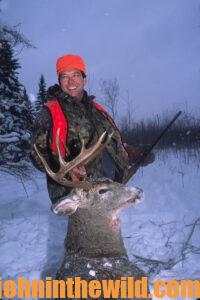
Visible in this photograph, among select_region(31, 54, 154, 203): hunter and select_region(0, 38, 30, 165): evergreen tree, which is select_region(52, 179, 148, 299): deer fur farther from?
select_region(0, 38, 30, 165): evergreen tree

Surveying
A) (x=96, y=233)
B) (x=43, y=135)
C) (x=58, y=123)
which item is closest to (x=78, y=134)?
(x=58, y=123)

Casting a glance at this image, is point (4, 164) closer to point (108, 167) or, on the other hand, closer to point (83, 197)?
point (108, 167)

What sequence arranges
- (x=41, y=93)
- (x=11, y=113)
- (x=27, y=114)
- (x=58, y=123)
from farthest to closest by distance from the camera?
1. (x=41, y=93)
2. (x=11, y=113)
3. (x=27, y=114)
4. (x=58, y=123)

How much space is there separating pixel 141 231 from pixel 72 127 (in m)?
2.51

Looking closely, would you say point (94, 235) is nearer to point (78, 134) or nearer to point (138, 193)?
point (138, 193)

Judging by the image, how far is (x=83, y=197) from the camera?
10.1ft

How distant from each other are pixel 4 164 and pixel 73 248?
3373 millimetres

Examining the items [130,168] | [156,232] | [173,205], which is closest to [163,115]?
[173,205]

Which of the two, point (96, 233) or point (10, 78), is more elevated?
point (10, 78)

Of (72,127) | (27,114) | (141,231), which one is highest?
(27,114)

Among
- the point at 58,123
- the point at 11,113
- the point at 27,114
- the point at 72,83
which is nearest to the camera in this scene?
the point at 58,123

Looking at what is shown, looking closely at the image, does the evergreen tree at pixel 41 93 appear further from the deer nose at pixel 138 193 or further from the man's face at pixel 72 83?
the deer nose at pixel 138 193

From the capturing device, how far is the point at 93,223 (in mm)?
3045

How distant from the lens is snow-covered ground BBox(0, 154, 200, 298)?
443 cm
